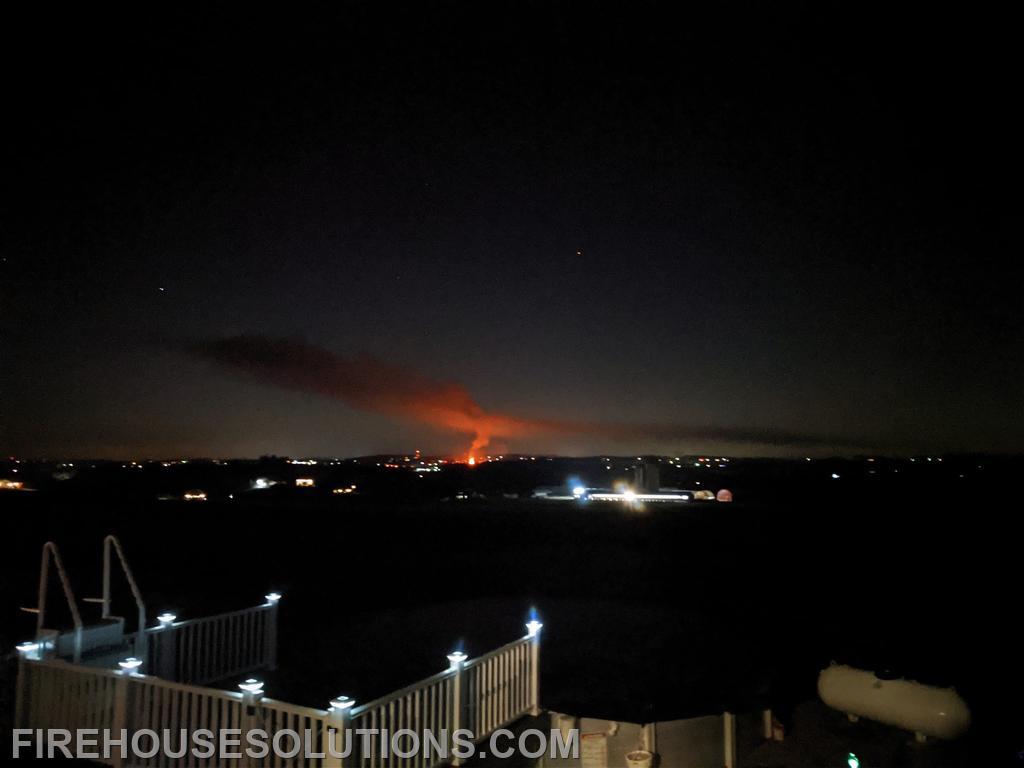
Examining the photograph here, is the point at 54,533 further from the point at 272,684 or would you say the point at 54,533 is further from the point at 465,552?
the point at 272,684

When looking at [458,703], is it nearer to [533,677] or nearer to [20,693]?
[533,677]

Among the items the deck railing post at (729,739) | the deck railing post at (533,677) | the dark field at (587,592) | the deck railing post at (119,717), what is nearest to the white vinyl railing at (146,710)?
the deck railing post at (119,717)

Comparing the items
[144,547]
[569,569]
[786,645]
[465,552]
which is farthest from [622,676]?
[144,547]

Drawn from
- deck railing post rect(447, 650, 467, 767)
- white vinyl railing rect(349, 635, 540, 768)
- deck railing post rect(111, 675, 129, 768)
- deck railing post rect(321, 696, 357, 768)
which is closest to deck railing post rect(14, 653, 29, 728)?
deck railing post rect(111, 675, 129, 768)

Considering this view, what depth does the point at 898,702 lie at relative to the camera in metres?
9.58

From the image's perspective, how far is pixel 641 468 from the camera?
6406 cm

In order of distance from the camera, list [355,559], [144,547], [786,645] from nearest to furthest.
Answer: [786,645], [355,559], [144,547]

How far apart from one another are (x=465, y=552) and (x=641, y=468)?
39715 mm

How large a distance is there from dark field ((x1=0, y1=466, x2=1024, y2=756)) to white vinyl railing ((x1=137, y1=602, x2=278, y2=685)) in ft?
1.45

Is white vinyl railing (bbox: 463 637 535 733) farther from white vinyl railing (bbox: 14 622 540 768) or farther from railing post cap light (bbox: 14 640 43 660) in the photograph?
railing post cap light (bbox: 14 640 43 660)

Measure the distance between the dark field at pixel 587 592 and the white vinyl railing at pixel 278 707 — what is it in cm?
84

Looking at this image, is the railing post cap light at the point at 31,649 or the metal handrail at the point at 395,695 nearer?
the metal handrail at the point at 395,695

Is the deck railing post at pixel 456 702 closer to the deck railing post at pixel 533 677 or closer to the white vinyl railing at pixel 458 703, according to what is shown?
the white vinyl railing at pixel 458 703

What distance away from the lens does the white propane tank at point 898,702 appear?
9.27 meters
